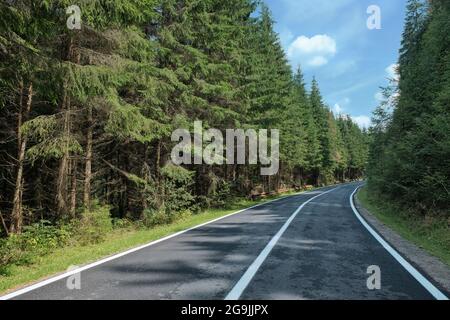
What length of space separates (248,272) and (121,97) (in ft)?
41.1

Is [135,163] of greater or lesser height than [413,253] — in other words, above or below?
above

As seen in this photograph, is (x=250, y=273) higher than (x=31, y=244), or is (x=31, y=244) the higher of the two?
(x=250, y=273)

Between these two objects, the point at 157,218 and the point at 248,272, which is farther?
the point at 157,218

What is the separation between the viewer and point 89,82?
10781mm

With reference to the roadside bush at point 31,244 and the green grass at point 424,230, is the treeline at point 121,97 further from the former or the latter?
the green grass at point 424,230

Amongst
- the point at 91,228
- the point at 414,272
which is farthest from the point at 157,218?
the point at 414,272

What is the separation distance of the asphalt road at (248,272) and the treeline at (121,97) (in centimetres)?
462

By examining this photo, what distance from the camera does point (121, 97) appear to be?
57.4 ft

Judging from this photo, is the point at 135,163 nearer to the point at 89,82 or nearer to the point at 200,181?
the point at 200,181

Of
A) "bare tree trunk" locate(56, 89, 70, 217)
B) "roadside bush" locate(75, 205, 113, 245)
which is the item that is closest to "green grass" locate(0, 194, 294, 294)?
"roadside bush" locate(75, 205, 113, 245)

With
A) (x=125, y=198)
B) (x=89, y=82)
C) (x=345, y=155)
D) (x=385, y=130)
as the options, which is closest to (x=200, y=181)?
(x=125, y=198)

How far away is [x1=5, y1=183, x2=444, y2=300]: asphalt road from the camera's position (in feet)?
19.1

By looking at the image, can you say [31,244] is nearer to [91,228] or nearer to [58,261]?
[91,228]
